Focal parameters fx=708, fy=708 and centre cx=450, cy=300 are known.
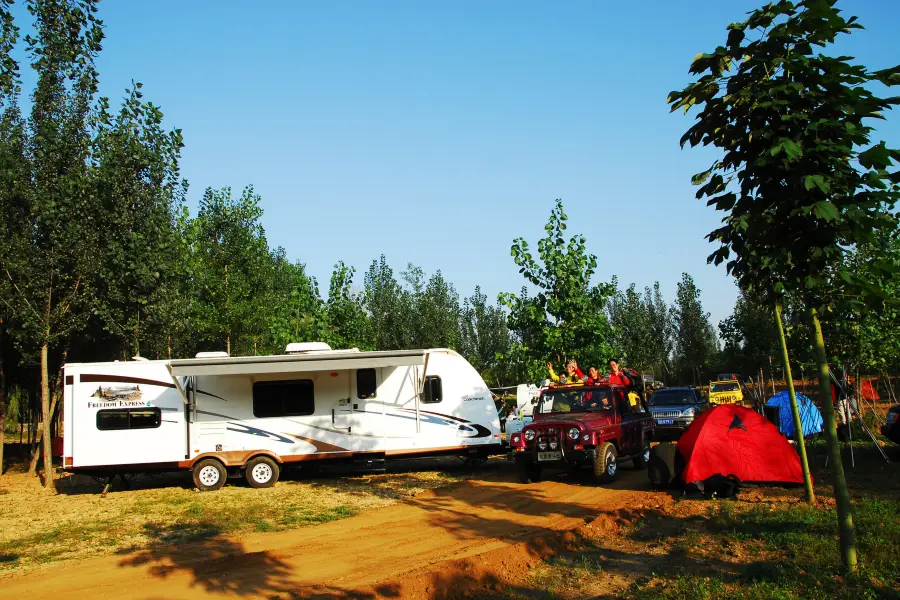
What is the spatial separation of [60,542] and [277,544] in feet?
12.1

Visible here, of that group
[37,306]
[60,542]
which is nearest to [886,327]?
[60,542]

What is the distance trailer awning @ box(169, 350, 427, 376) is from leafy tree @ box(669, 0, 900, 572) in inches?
378

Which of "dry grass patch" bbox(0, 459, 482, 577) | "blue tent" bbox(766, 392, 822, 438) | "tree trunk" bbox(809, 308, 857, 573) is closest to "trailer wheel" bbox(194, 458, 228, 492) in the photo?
"dry grass patch" bbox(0, 459, 482, 577)

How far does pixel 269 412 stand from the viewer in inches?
650

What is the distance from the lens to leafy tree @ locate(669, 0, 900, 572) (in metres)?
6.01

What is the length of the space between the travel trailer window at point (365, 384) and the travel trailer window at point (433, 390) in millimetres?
1254

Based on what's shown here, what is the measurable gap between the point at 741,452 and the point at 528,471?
14.3 ft

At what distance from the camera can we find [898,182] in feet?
19.8

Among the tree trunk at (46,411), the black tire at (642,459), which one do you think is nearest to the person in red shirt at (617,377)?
the black tire at (642,459)

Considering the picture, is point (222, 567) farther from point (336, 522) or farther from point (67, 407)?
point (67, 407)

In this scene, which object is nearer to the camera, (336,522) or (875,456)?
(336,522)

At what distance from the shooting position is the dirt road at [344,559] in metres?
7.59

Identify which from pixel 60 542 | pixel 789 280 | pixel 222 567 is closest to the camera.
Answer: pixel 789 280

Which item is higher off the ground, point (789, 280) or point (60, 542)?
point (789, 280)
